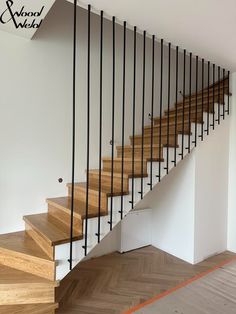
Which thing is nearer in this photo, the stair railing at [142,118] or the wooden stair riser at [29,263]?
the wooden stair riser at [29,263]

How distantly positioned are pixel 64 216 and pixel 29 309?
2.53 feet

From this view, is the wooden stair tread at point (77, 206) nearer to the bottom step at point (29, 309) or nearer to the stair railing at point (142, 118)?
the stair railing at point (142, 118)

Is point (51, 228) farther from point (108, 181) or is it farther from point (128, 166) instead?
point (128, 166)

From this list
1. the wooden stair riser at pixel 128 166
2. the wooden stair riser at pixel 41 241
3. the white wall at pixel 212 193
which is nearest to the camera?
the wooden stair riser at pixel 41 241

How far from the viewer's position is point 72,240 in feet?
6.37

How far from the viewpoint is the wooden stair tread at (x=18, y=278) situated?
1825 mm

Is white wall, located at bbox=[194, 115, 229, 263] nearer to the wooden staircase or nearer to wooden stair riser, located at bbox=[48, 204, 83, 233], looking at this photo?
the wooden staircase

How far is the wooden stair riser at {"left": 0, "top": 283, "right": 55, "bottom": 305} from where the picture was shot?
179 centimetres

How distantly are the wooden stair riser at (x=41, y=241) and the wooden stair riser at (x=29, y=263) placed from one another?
0.07 m

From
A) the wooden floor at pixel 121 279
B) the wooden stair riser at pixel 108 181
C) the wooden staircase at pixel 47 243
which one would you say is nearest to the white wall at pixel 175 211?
the wooden floor at pixel 121 279

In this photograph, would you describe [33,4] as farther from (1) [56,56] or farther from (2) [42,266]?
(2) [42,266]

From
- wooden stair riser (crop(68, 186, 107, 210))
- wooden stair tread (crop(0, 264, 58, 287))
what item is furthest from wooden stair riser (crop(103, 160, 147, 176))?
wooden stair tread (crop(0, 264, 58, 287))

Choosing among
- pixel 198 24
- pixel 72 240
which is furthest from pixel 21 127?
pixel 198 24

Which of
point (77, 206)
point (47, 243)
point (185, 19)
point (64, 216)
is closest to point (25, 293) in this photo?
point (47, 243)
